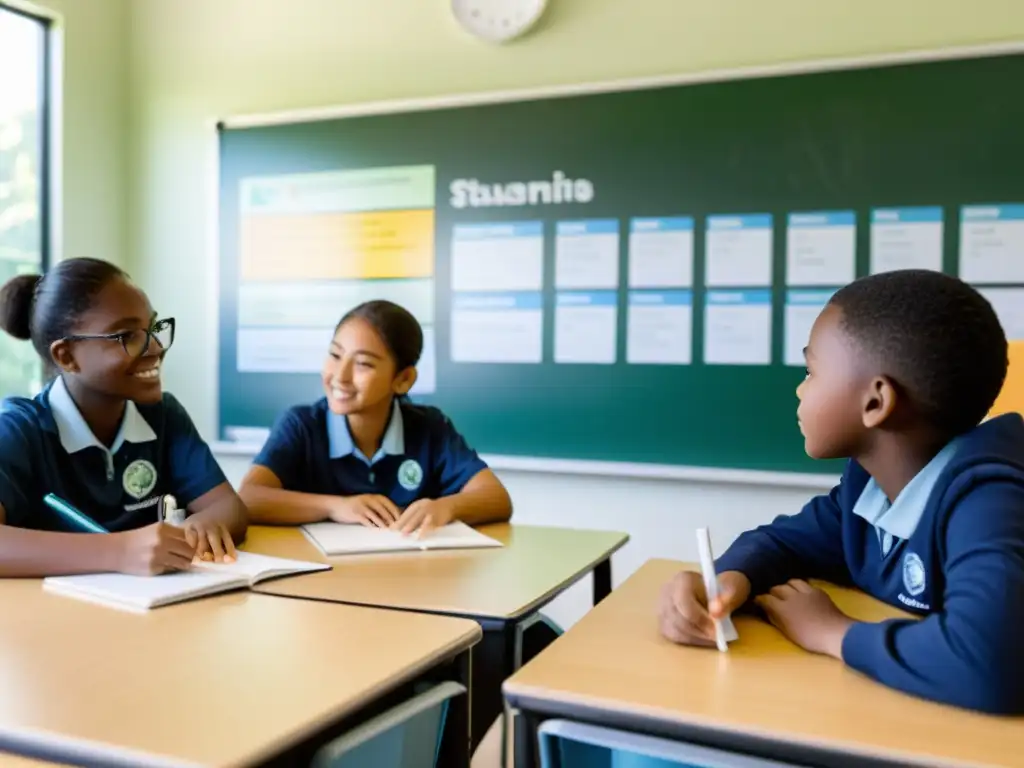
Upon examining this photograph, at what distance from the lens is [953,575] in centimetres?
95

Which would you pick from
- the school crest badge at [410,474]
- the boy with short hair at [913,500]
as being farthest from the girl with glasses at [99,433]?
the boy with short hair at [913,500]

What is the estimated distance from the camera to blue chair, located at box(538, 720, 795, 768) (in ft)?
2.71

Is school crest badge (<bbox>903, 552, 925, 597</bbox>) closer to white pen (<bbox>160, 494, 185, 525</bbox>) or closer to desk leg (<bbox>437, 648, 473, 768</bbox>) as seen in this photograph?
desk leg (<bbox>437, 648, 473, 768</bbox>)

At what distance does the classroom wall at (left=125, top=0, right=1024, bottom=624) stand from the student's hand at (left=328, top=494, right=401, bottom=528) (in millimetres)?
1125

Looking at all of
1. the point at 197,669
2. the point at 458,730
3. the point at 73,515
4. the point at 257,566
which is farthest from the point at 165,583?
the point at 458,730

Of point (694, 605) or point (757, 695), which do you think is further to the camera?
point (694, 605)

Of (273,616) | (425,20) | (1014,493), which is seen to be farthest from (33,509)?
(425,20)

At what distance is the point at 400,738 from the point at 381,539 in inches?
29.2

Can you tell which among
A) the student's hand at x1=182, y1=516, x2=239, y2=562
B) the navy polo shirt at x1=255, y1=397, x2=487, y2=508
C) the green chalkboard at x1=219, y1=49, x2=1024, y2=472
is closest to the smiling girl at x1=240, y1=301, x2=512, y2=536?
the navy polo shirt at x1=255, y1=397, x2=487, y2=508

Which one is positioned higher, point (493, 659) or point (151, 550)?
point (151, 550)

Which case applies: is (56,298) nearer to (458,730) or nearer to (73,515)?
(73,515)

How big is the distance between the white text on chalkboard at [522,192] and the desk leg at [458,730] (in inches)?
77.7

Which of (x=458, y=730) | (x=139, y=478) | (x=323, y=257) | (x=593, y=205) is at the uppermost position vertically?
(x=593, y=205)

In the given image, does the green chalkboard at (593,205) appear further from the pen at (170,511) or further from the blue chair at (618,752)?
the blue chair at (618,752)
